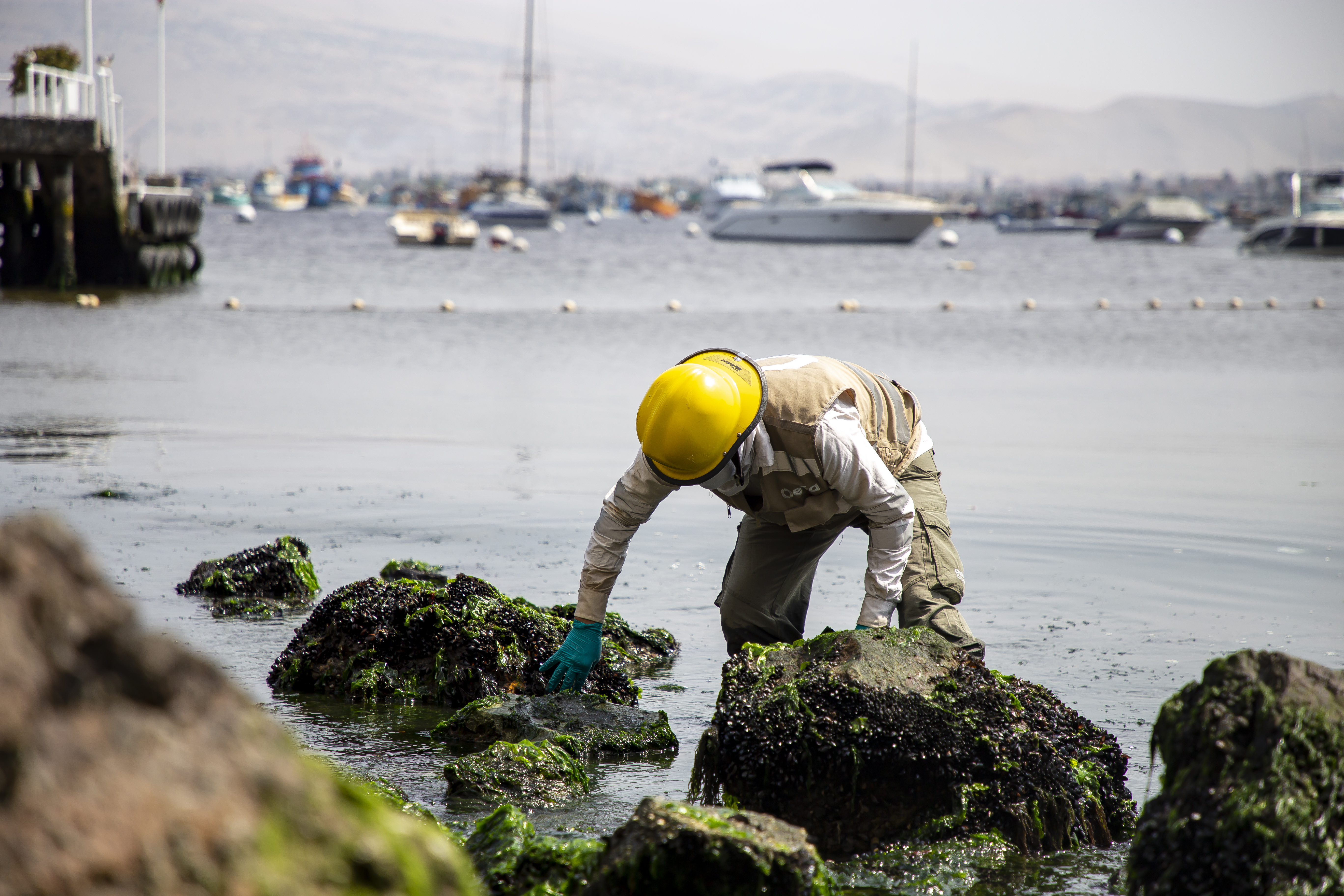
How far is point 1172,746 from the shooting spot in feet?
10.2

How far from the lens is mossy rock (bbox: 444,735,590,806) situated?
4.27 metres

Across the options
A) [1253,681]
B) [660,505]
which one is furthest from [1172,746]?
[660,505]

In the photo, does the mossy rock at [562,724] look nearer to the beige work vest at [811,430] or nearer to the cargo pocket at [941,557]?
the beige work vest at [811,430]

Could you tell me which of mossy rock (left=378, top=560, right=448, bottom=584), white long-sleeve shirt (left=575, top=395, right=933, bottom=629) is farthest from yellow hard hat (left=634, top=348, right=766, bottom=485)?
mossy rock (left=378, top=560, right=448, bottom=584)

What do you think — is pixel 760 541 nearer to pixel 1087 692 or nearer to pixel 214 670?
pixel 1087 692

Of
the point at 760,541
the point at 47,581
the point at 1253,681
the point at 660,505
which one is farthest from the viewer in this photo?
the point at 660,505

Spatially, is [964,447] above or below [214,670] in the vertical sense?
below

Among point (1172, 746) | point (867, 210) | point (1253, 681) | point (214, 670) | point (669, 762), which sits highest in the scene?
point (867, 210)

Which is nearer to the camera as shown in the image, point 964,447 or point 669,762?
point 669,762

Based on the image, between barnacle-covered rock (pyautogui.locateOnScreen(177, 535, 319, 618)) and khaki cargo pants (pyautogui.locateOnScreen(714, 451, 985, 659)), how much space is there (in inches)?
106

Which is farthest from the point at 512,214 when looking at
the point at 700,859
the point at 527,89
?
the point at 700,859

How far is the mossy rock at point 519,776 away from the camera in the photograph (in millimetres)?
4270

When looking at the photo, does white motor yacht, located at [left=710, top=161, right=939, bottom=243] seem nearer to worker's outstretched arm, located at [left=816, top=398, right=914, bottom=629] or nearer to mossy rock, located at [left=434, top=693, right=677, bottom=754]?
mossy rock, located at [left=434, top=693, right=677, bottom=754]

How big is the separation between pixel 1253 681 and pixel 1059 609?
12.3ft
